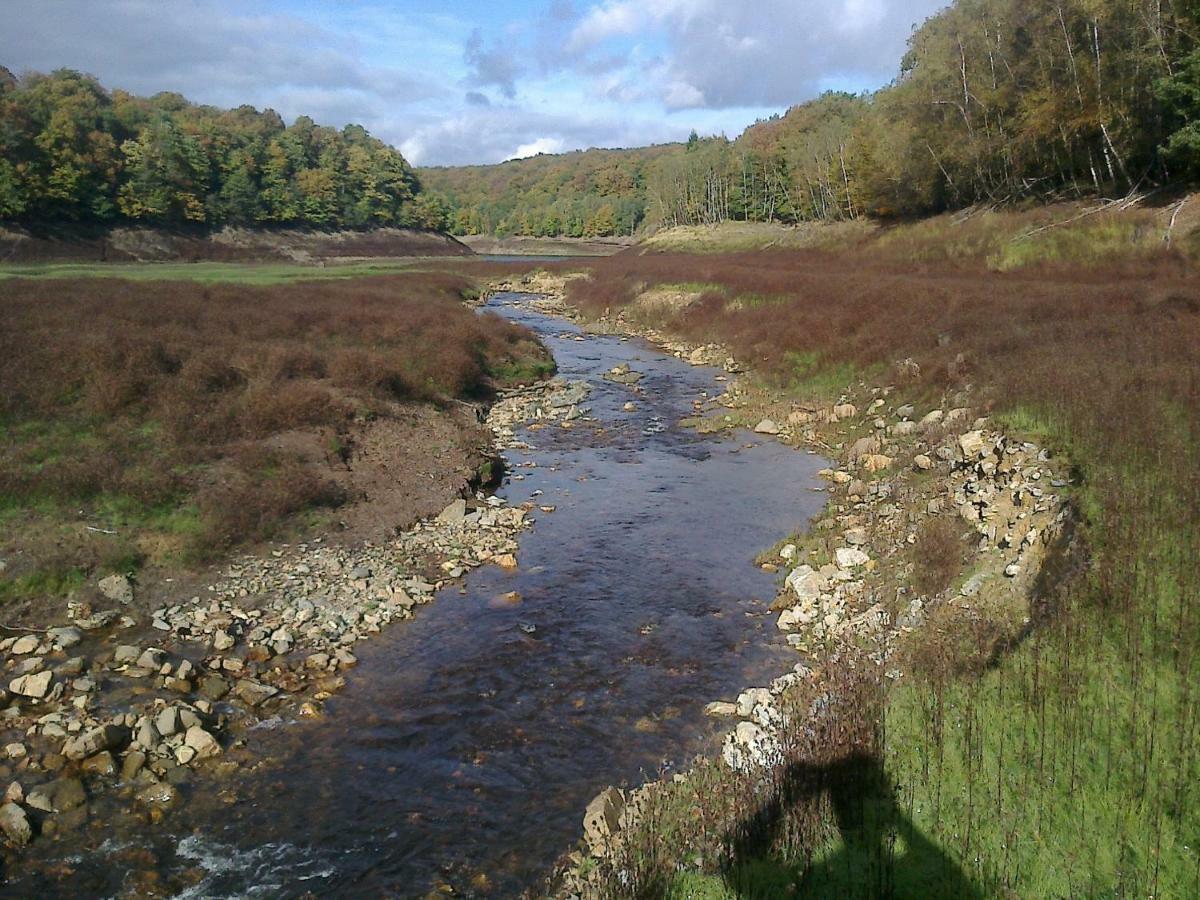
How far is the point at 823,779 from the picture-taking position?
695cm

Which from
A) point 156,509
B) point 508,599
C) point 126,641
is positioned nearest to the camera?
point 126,641

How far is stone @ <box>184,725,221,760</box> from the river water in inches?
16.7

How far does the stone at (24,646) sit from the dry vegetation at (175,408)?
1.39m

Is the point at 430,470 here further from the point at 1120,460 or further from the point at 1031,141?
the point at 1031,141

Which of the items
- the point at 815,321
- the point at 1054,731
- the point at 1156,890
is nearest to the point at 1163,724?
the point at 1054,731

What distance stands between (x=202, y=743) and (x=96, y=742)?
1.11m

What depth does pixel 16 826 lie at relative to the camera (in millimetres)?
7953

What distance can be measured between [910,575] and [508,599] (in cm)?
646

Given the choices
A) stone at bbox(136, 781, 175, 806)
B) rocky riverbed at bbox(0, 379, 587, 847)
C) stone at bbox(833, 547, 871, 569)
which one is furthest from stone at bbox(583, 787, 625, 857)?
stone at bbox(833, 547, 871, 569)

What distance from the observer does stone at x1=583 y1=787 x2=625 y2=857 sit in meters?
7.65

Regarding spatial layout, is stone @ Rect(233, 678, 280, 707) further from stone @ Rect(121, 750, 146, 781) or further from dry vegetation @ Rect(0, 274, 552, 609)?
dry vegetation @ Rect(0, 274, 552, 609)

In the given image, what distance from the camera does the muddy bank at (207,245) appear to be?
2867 inches

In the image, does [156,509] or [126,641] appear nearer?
[126,641]

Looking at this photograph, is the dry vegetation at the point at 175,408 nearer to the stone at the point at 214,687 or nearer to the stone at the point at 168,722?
the stone at the point at 214,687
